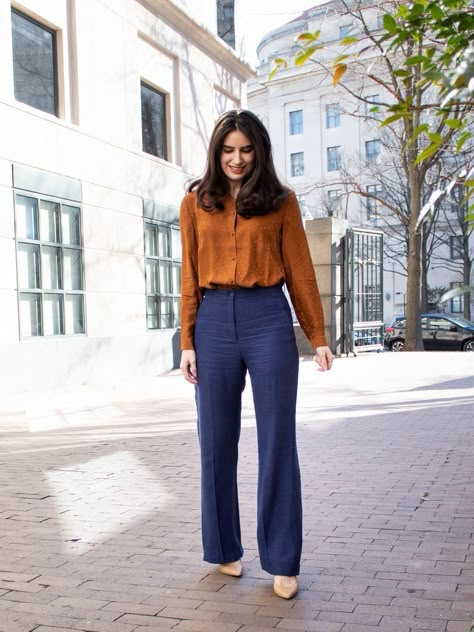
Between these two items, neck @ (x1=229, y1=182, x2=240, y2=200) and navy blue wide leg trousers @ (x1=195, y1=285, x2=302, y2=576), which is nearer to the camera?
navy blue wide leg trousers @ (x1=195, y1=285, x2=302, y2=576)

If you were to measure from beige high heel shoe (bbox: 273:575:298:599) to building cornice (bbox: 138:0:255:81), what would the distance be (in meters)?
14.8

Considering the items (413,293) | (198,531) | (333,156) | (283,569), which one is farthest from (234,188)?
(333,156)

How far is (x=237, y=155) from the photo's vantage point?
3.38m

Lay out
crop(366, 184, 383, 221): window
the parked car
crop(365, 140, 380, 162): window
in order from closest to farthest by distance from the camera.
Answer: the parked car → crop(366, 184, 383, 221): window → crop(365, 140, 380, 162): window

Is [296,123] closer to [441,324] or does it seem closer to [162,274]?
[441,324]

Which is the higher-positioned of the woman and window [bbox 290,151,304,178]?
window [bbox 290,151,304,178]

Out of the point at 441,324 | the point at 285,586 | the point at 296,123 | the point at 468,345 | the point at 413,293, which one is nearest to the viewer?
the point at 285,586

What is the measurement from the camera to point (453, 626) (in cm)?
291

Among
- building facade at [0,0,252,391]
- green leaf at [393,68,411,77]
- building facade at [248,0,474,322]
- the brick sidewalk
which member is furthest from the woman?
building facade at [248,0,474,322]

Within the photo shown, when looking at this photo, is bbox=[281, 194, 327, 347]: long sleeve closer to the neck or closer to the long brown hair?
the long brown hair

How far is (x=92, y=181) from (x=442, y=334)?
1492 centimetres

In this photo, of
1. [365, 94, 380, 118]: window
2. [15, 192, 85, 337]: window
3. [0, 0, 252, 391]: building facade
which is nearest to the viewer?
[365, 94, 380, 118]: window

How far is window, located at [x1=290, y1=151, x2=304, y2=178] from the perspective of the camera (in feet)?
183

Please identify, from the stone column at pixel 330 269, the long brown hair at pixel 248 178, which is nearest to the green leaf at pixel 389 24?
the long brown hair at pixel 248 178
